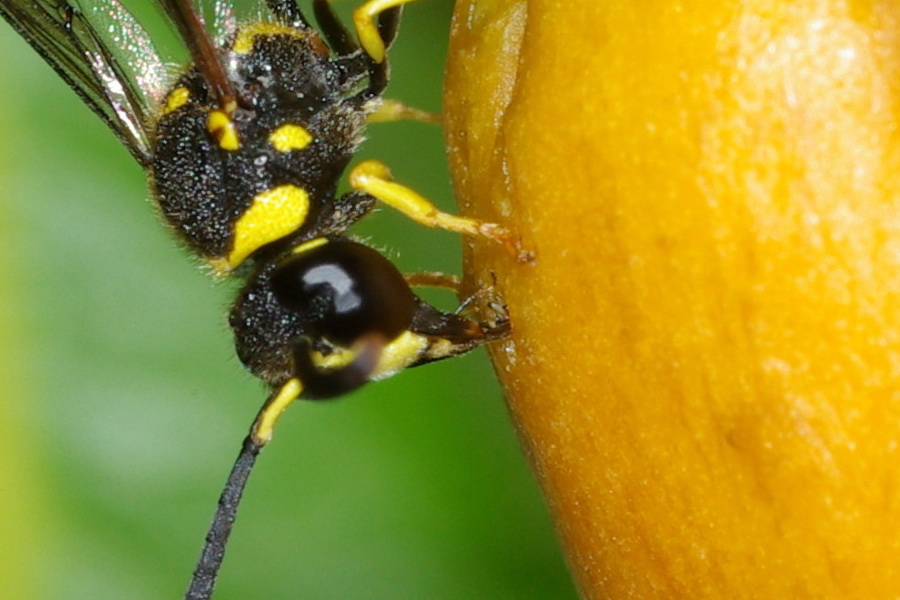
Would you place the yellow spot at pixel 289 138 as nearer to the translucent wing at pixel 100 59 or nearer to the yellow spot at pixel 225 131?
the yellow spot at pixel 225 131

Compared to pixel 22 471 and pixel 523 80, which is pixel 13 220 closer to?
pixel 22 471

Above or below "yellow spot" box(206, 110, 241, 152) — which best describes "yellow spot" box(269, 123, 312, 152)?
below

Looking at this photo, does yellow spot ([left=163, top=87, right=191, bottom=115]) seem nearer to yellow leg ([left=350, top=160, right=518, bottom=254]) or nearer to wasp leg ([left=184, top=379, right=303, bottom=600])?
yellow leg ([left=350, top=160, right=518, bottom=254])

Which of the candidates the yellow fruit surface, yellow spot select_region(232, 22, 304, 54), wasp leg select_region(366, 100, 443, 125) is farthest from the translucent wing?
the yellow fruit surface

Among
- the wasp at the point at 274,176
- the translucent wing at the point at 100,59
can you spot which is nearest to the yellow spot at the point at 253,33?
the wasp at the point at 274,176

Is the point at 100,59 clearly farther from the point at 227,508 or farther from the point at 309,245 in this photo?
the point at 227,508

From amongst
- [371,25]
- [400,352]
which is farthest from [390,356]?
[371,25]

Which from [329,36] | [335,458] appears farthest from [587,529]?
[335,458]
